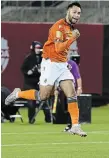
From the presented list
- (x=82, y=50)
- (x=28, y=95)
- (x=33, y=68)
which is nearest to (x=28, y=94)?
(x=28, y=95)

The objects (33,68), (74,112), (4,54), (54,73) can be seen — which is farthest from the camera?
(4,54)

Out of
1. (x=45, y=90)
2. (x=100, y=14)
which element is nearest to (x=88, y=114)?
(x=45, y=90)

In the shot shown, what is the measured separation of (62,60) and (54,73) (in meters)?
0.23

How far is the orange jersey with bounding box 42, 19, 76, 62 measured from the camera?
1116cm

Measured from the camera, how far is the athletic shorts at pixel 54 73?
1163 cm

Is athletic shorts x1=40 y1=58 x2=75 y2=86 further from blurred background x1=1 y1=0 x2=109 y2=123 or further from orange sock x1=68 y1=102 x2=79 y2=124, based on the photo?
blurred background x1=1 y1=0 x2=109 y2=123

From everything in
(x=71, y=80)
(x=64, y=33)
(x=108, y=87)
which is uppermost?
(x=64, y=33)

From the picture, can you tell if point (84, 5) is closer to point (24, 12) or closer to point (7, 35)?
point (24, 12)

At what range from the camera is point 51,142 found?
1141 cm

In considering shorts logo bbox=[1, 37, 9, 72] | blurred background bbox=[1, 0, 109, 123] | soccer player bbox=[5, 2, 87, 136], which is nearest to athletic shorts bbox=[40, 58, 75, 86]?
soccer player bbox=[5, 2, 87, 136]

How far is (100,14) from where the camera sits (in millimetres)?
24672

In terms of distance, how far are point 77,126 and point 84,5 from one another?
14943 mm

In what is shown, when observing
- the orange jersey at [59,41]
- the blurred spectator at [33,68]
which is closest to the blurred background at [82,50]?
the blurred spectator at [33,68]

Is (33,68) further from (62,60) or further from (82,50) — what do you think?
(82,50)
